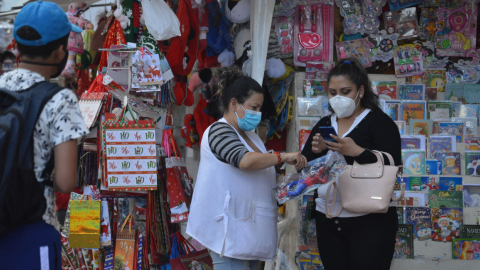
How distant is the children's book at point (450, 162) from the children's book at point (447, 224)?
1.05 ft

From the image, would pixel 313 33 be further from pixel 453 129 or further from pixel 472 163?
pixel 472 163

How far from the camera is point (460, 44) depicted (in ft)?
14.8

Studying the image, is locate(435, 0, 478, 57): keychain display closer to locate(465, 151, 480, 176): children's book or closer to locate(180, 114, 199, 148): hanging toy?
locate(465, 151, 480, 176): children's book

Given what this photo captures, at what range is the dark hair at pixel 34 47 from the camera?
176 centimetres

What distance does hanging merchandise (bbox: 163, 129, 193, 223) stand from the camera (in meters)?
3.85

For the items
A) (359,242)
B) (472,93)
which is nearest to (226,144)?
(359,242)

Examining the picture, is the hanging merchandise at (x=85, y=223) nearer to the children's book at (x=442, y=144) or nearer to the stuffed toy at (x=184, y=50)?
the stuffed toy at (x=184, y=50)

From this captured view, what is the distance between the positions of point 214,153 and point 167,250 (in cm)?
172

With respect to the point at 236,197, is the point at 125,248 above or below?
below

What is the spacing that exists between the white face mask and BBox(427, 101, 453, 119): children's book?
1.89 m

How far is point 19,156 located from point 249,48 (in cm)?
312

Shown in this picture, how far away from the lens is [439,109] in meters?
4.45

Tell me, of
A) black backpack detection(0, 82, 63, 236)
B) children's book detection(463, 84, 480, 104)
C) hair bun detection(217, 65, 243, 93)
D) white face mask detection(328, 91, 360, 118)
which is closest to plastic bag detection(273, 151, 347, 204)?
white face mask detection(328, 91, 360, 118)

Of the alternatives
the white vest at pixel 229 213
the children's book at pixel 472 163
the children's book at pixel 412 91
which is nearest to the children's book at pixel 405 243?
the children's book at pixel 472 163
